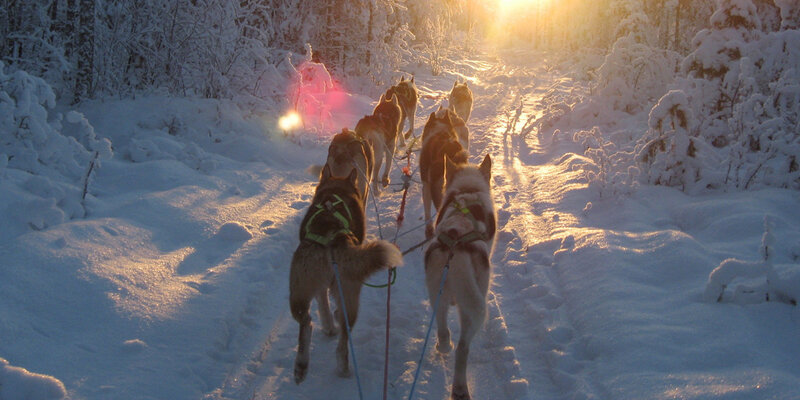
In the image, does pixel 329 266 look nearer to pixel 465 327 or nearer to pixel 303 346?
pixel 303 346

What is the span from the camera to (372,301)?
14.0 feet

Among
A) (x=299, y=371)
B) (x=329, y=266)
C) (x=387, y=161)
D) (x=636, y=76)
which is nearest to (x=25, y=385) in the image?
(x=299, y=371)

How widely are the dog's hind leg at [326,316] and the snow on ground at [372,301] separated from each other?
73 millimetres

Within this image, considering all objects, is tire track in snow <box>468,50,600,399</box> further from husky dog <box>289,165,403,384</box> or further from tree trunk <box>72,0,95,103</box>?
tree trunk <box>72,0,95,103</box>

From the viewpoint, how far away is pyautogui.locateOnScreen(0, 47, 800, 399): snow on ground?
115 inches

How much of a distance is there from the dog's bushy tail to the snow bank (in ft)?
5.55

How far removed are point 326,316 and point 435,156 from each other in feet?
9.08

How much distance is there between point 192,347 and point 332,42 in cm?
1573

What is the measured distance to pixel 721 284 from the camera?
3570mm

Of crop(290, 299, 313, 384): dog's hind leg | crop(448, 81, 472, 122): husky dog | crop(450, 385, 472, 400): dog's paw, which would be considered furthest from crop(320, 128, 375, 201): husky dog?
crop(448, 81, 472, 122): husky dog

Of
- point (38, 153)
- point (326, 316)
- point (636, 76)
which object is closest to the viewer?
point (326, 316)

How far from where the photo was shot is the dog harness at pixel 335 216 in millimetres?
3049

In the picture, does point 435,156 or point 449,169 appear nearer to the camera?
point 449,169

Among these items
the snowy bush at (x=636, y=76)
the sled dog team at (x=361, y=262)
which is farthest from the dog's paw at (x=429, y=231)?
the snowy bush at (x=636, y=76)
